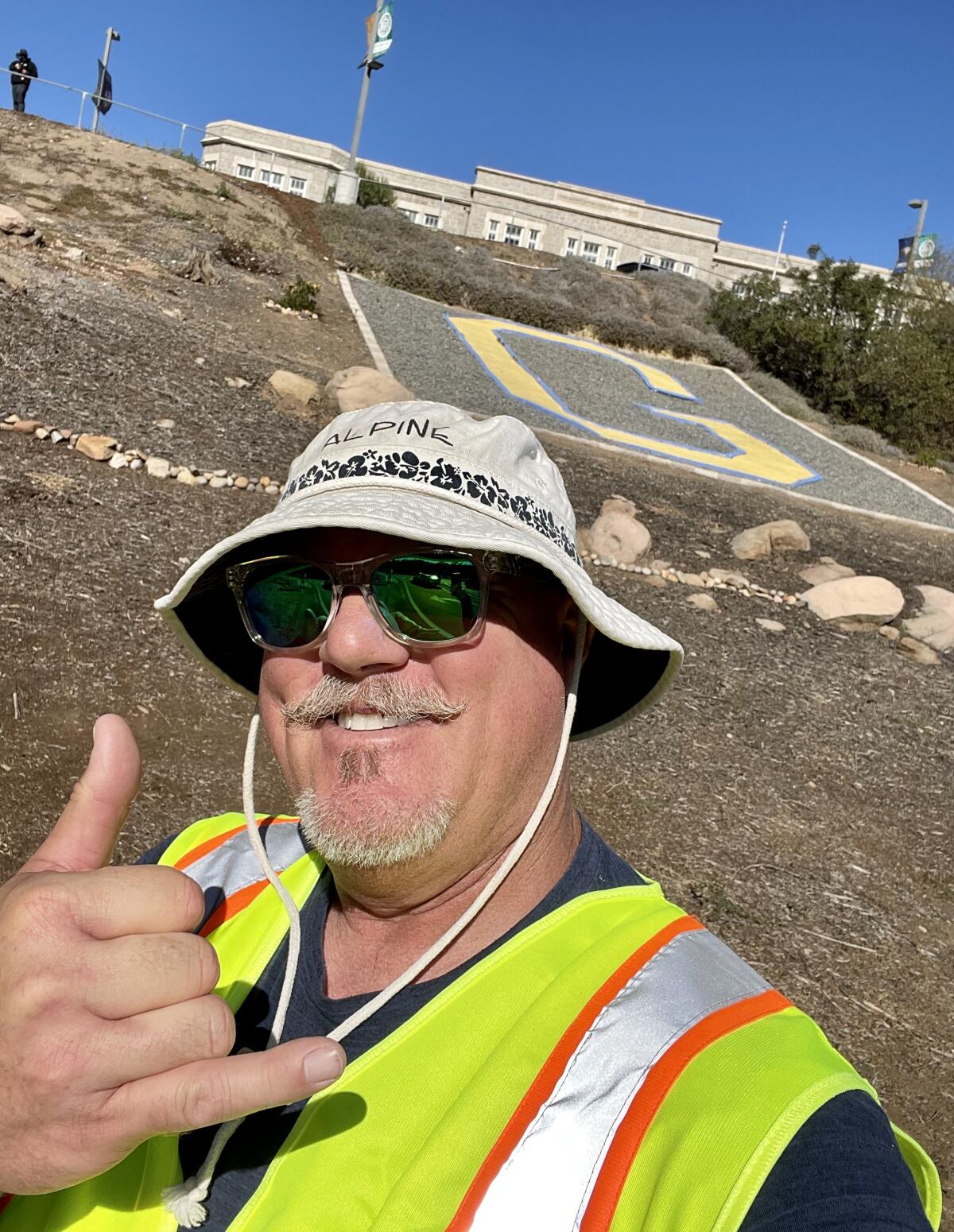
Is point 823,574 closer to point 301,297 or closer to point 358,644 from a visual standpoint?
point 358,644

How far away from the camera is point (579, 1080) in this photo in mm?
1238

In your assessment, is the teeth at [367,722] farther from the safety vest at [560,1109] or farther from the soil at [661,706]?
the soil at [661,706]

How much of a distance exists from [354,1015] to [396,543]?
0.82 metres

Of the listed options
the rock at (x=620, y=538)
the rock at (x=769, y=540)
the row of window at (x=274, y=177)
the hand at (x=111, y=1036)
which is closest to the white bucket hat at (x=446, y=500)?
the hand at (x=111, y=1036)

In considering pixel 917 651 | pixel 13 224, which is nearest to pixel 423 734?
pixel 917 651

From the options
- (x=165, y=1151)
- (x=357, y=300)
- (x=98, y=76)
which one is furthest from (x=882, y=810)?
(x=98, y=76)

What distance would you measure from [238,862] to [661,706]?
5.53 meters

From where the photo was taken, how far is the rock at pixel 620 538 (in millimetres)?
9758

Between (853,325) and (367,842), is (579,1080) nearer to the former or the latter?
(367,842)

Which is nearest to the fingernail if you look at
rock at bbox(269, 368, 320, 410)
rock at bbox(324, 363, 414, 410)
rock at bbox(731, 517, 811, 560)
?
rock at bbox(731, 517, 811, 560)

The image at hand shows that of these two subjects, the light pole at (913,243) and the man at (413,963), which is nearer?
the man at (413,963)

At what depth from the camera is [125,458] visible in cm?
875

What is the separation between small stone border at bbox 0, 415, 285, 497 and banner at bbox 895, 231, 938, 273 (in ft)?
106

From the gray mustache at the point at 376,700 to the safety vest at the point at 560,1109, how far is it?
423 mm
